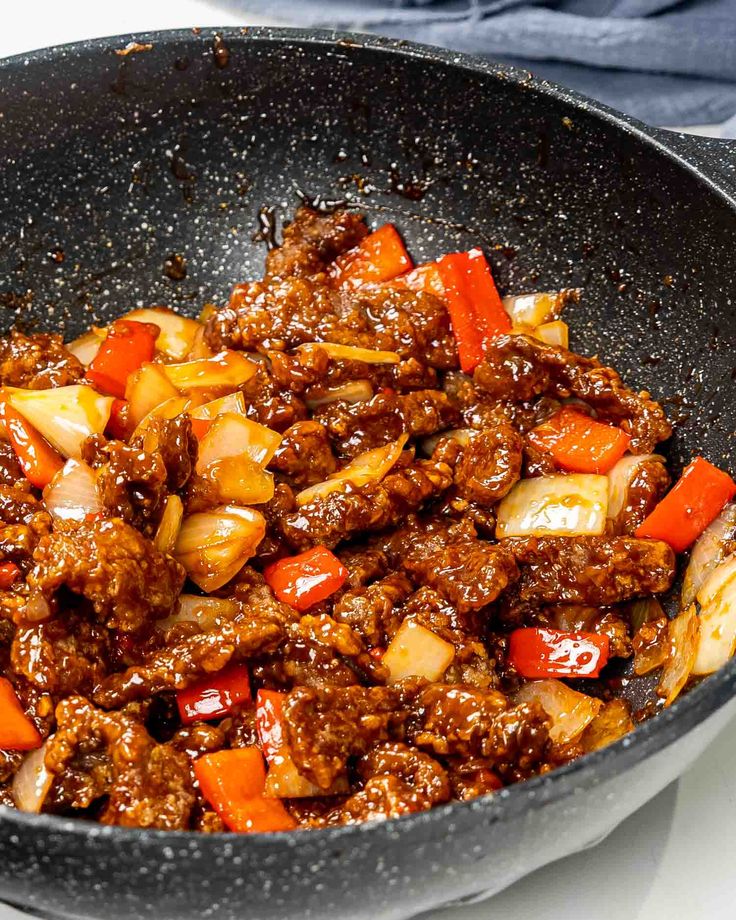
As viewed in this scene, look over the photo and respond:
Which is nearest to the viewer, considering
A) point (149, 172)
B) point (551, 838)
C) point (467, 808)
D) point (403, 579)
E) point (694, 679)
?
point (467, 808)

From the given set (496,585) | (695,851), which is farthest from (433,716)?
(695,851)

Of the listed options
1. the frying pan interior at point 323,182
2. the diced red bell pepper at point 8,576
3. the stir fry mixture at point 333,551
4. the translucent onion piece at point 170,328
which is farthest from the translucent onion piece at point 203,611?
the frying pan interior at point 323,182

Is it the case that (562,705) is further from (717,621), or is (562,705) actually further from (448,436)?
(448,436)

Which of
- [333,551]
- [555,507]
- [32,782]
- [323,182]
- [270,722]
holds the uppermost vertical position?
[323,182]

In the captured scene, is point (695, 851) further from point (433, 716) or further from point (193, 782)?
point (193, 782)

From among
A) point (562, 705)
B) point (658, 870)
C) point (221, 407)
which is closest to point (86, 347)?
point (221, 407)

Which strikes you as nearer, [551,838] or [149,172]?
[551,838]
